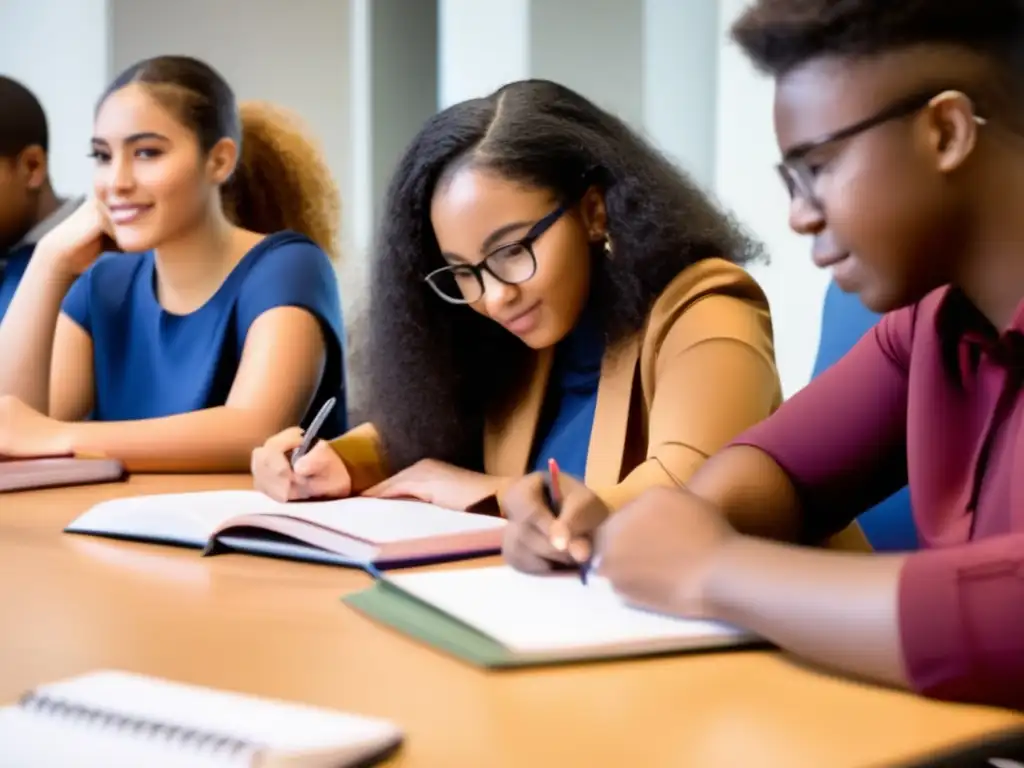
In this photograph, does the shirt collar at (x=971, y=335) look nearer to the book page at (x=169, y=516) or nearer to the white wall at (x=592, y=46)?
the book page at (x=169, y=516)

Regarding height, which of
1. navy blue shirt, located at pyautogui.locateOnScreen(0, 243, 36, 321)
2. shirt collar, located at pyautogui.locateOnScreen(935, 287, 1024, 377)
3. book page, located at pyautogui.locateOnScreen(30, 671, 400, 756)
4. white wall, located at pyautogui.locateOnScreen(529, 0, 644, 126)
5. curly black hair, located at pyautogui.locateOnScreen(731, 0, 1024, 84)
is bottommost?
book page, located at pyautogui.locateOnScreen(30, 671, 400, 756)

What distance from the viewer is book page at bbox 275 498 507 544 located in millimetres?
1066

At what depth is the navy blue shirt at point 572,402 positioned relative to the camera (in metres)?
1.44

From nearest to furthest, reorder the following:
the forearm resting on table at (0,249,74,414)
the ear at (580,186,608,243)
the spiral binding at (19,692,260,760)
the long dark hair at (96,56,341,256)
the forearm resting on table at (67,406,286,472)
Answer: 1. the spiral binding at (19,692,260,760)
2. the ear at (580,186,608,243)
3. the forearm resting on table at (67,406,286,472)
4. the forearm resting on table at (0,249,74,414)
5. the long dark hair at (96,56,341,256)

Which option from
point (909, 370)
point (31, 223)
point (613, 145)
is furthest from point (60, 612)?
point (31, 223)

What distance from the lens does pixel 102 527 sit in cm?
115

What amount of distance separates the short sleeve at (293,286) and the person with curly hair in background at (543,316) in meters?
0.35

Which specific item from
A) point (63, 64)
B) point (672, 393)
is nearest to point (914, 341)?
point (672, 393)

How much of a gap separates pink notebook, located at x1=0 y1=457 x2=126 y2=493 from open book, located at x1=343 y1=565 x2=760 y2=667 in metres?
0.79

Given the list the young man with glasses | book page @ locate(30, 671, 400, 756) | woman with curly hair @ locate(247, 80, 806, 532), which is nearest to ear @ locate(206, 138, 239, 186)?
woman with curly hair @ locate(247, 80, 806, 532)

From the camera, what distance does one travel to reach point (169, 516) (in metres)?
1.15

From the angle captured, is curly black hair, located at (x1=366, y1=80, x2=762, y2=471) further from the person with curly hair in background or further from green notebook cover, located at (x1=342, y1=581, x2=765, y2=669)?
green notebook cover, located at (x1=342, y1=581, x2=765, y2=669)

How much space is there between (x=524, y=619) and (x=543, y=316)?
652 millimetres

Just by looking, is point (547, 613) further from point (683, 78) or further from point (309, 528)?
point (683, 78)
